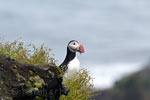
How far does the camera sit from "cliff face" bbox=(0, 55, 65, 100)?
29.5ft

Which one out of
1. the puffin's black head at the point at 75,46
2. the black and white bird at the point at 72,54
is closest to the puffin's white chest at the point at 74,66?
the black and white bird at the point at 72,54

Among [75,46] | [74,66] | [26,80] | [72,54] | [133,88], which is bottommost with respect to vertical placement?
[26,80]

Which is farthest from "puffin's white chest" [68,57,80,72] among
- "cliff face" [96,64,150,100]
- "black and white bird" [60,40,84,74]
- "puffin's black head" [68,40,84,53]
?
"cliff face" [96,64,150,100]

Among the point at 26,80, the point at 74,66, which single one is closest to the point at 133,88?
the point at 74,66

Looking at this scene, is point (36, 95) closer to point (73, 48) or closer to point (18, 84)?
point (18, 84)

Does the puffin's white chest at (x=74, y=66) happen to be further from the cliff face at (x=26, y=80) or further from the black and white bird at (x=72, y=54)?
the cliff face at (x=26, y=80)

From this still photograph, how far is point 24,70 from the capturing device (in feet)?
30.7

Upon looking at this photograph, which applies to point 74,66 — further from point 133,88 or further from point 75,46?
point 133,88

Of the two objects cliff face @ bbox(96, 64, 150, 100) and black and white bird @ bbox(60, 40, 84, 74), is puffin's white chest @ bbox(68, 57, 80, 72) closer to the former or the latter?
black and white bird @ bbox(60, 40, 84, 74)

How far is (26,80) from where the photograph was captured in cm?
929

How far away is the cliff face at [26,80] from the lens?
898cm

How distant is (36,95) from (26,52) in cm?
336

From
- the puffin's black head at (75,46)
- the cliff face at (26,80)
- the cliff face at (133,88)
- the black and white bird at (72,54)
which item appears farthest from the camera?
the cliff face at (133,88)

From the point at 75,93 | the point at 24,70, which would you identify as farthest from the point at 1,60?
the point at 75,93
